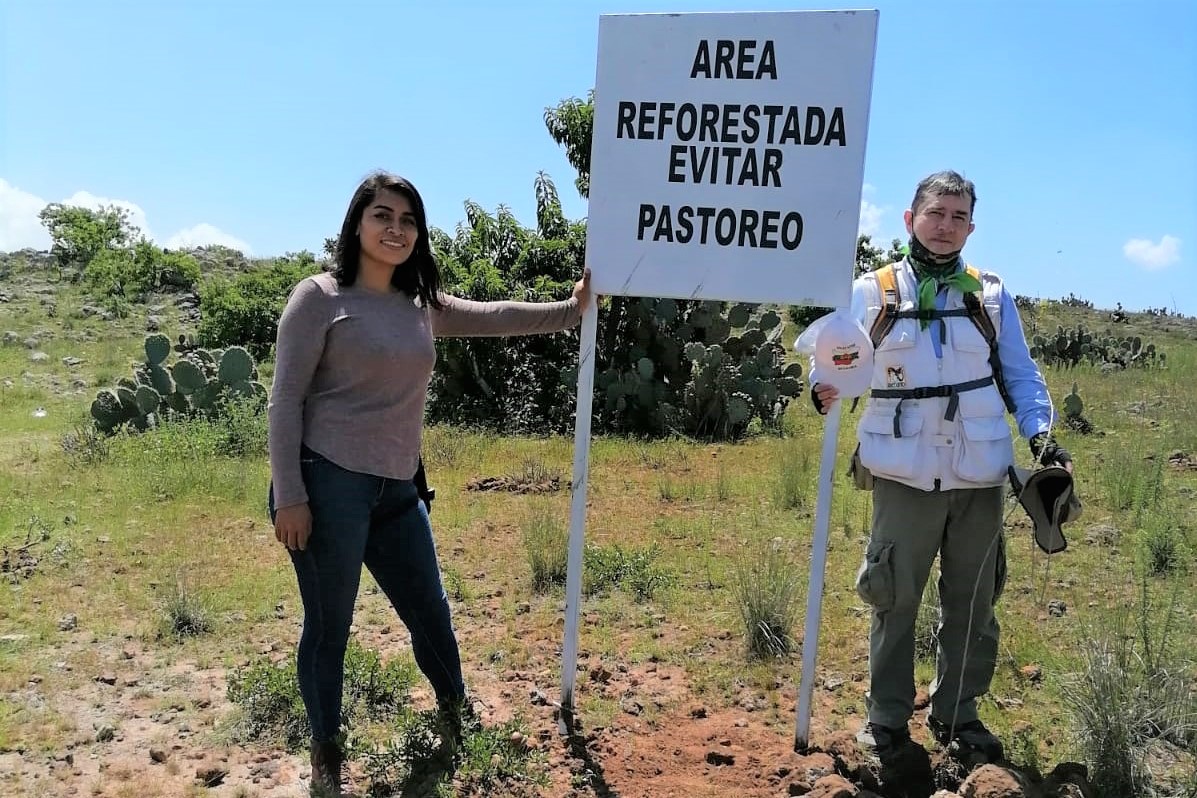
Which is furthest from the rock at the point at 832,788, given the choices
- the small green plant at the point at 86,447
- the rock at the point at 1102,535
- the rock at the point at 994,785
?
the small green plant at the point at 86,447

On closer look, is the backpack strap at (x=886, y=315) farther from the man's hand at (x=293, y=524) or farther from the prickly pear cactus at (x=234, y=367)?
the prickly pear cactus at (x=234, y=367)

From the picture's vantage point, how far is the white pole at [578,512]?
3.06 m

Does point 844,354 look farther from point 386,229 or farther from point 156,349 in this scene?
point 156,349

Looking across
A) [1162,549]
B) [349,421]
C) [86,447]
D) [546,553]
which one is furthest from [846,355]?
[86,447]

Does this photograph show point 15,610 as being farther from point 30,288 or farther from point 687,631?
point 30,288

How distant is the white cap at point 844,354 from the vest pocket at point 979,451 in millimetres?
340

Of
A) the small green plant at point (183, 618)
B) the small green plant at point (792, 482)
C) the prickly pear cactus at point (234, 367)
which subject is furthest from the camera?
the prickly pear cactus at point (234, 367)

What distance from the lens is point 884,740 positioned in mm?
2881

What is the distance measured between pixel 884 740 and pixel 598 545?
279cm

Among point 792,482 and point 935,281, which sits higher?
point 935,281

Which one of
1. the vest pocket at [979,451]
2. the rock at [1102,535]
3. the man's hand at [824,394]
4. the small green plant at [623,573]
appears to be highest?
the man's hand at [824,394]

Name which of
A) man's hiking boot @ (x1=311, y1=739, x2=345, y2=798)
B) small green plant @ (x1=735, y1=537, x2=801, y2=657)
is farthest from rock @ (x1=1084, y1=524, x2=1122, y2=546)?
man's hiking boot @ (x1=311, y1=739, x2=345, y2=798)

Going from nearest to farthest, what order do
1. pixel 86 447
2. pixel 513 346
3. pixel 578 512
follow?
pixel 578 512 < pixel 86 447 < pixel 513 346

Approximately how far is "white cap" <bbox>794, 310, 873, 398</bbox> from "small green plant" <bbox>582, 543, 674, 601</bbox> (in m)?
2.27
